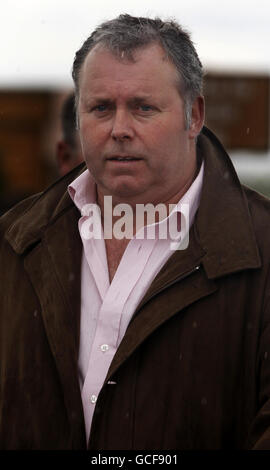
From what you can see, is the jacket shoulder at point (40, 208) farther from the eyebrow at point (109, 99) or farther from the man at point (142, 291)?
the eyebrow at point (109, 99)

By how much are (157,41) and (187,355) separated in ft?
3.05

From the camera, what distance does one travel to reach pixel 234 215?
8.24 feet

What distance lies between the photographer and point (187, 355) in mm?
2393

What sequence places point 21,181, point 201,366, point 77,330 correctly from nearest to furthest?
point 201,366
point 77,330
point 21,181

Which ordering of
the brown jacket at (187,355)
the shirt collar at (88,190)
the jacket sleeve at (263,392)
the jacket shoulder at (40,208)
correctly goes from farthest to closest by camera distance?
the jacket shoulder at (40,208)
the shirt collar at (88,190)
the brown jacket at (187,355)
the jacket sleeve at (263,392)

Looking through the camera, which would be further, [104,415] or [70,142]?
[70,142]

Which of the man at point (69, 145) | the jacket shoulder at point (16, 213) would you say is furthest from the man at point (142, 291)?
the man at point (69, 145)

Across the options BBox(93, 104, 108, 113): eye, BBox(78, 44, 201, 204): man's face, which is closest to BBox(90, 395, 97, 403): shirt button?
BBox(78, 44, 201, 204): man's face

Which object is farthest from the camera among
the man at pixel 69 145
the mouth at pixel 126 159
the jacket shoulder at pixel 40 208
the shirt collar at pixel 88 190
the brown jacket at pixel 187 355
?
the man at pixel 69 145

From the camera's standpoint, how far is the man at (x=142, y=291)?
2381 millimetres

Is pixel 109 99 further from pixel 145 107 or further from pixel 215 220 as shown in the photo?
pixel 215 220

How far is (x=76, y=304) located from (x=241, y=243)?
1.77 feet
